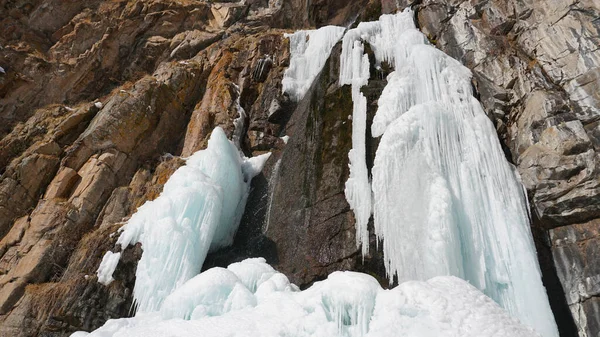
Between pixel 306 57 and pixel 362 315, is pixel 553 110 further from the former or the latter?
pixel 306 57

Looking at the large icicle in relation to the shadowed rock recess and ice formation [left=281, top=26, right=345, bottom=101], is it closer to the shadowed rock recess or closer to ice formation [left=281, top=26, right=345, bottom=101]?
the shadowed rock recess

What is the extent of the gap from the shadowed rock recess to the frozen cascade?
52cm

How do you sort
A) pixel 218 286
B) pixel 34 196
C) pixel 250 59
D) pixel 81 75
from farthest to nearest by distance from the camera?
pixel 81 75
pixel 250 59
pixel 34 196
pixel 218 286

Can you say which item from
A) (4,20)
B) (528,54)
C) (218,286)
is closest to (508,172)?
(528,54)

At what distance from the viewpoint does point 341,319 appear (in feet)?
13.9

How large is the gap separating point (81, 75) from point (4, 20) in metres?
3.68

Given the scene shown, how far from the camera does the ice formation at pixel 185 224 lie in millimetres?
8648

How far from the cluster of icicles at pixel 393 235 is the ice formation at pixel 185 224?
26mm

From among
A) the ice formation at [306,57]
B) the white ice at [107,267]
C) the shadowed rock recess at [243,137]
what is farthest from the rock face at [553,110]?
the white ice at [107,267]

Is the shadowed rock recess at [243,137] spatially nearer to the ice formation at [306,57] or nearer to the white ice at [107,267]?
the white ice at [107,267]

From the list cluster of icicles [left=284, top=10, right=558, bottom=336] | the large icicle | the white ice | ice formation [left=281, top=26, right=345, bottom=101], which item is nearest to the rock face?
cluster of icicles [left=284, top=10, right=558, bottom=336]

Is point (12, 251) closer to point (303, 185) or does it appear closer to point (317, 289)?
point (303, 185)

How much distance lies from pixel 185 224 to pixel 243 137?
431 centimetres

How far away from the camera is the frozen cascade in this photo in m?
6.99
